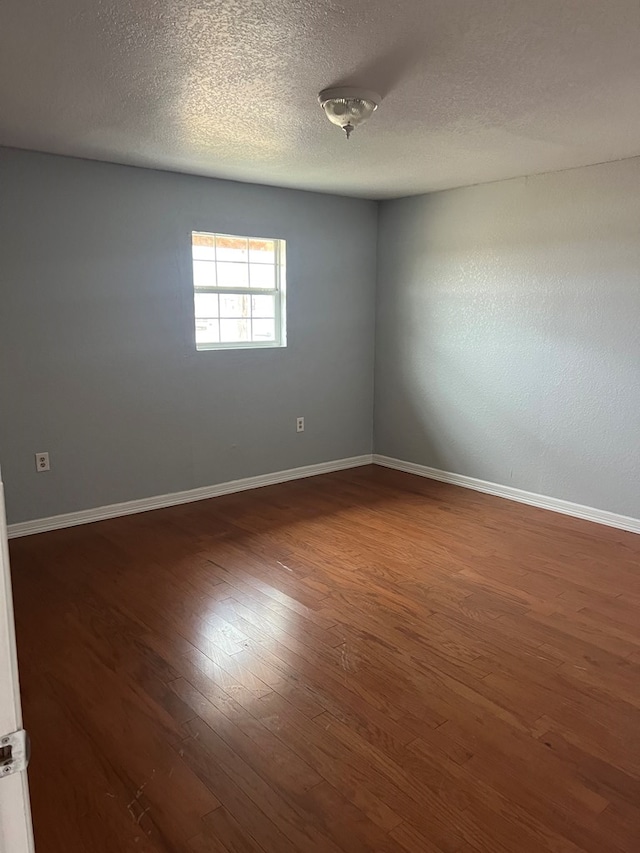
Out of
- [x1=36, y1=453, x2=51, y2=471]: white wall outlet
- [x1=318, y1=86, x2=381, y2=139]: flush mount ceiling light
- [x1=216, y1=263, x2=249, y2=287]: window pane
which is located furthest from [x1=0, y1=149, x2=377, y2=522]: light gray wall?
[x1=318, y1=86, x2=381, y2=139]: flush mount ceiling light

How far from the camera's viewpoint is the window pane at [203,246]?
4.25m

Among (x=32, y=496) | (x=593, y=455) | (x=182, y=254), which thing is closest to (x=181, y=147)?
(x=182, y=254)

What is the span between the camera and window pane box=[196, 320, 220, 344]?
14.3 feet

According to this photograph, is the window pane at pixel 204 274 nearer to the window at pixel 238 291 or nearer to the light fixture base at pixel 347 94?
the window at pixel 238 291

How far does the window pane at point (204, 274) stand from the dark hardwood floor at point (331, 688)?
1.78m

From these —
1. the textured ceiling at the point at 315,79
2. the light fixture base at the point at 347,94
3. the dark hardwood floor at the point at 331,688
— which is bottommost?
the dark hardwood floor at the point at 331,688

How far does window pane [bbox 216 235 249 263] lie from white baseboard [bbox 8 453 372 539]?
1.68 meters

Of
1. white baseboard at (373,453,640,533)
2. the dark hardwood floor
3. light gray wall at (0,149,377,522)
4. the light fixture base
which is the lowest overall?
the dark hardwood floor

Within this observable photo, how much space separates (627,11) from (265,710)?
8.19ft

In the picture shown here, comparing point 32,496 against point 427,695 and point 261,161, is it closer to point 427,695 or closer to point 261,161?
point 261,161

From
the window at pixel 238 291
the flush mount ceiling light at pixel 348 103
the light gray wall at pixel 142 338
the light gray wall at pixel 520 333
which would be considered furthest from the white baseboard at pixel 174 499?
the flush mount ceiling light at pixel 348 103

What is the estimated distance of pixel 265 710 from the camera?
2.11 meters

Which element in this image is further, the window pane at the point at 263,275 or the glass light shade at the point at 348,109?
the window pane at the point at 263,275

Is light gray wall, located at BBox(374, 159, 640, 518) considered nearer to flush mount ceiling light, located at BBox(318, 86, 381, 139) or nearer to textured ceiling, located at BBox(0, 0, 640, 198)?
textured ceiling, located at BBox(0, 0, 640, 198)
